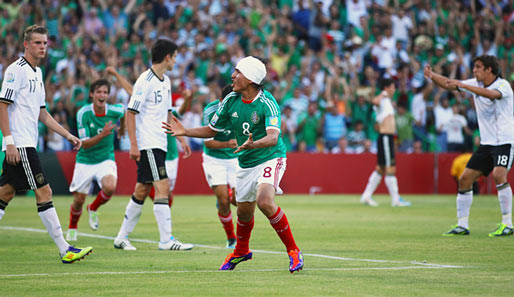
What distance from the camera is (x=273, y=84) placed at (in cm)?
2802

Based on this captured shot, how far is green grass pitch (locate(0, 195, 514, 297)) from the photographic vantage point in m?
7.65

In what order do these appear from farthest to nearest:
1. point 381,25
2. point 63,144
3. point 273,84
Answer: point 381,25 → point 273,84 → point 63,144

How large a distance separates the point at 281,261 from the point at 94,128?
5019mm

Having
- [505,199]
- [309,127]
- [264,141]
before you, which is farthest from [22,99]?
[309,127]

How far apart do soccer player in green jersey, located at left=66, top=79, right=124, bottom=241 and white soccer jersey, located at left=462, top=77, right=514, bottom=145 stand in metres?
5.89

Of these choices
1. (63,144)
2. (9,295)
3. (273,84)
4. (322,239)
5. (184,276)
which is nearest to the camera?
(9,295)

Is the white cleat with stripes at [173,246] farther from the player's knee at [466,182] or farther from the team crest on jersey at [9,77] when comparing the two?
the player's knee at [466,182]

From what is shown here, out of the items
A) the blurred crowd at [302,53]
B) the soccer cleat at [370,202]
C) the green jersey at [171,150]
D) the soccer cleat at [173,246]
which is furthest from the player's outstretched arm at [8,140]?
the blurred crowd at [302,53]

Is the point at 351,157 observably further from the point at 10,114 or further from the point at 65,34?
the point at 10,114

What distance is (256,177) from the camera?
29.7ft

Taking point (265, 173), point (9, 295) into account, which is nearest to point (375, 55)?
point (265, 173)

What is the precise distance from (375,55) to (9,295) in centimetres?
2341

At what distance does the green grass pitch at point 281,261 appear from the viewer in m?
7.65

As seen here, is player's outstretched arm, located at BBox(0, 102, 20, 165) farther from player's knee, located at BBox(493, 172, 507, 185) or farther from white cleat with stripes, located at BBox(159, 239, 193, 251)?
player's knee, located at BBox(493, 172, 507, 185)
